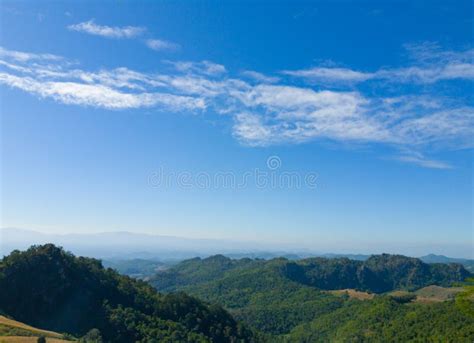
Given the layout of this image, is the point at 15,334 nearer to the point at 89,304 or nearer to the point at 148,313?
the point at 89,304

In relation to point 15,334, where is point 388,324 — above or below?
below

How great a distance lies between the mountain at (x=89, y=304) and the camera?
1855 inches

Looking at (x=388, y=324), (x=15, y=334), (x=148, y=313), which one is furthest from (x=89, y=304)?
(x=388, y=324)

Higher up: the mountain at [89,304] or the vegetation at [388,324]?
the mountain at [89,304]

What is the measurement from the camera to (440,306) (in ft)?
305

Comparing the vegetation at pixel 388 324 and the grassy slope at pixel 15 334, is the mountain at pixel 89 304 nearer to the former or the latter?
the grassy slope at pixel 15 334

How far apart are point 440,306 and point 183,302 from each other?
66.0 metres

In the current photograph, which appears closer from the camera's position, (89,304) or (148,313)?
(89,304)

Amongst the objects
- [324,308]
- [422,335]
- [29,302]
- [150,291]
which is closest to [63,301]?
[29,302]

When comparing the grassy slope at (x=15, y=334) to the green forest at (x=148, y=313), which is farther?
the green forest at (x=148, y=313)

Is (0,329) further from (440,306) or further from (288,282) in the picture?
(288,282)

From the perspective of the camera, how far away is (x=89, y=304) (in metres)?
52.6

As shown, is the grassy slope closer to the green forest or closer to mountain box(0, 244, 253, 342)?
the green forest

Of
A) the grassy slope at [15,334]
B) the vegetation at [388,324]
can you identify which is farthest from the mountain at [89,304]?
the vegetation at [388,324]
